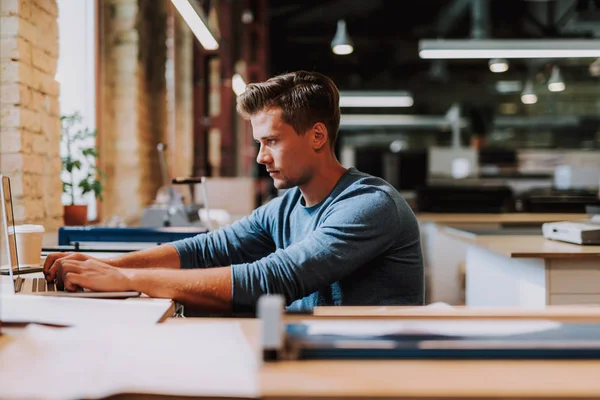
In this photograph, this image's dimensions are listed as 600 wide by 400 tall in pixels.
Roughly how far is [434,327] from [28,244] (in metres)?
1.49

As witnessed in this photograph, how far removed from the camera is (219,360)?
100cm

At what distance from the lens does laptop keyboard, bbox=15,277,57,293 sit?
161 centimetres

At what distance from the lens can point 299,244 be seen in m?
1.57

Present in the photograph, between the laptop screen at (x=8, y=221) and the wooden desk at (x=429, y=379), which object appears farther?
the laptop screen at (x=8, y=221)

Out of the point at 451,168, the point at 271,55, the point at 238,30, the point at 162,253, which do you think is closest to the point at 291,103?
the point at 162,253

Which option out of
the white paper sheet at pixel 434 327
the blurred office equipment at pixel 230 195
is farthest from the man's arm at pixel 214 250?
the blurred office equipment at pixel 230 195

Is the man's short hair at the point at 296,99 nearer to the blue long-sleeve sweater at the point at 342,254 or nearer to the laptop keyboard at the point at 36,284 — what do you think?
the blue long-sleeve sweater at the point at 342,254

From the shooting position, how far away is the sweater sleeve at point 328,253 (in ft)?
4.88

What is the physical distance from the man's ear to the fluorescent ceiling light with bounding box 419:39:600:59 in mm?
3222

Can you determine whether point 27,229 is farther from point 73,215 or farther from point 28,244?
point 73,215

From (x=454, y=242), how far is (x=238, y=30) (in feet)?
Answer: 19.4

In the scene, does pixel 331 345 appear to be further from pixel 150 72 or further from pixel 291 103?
pixel 150 72

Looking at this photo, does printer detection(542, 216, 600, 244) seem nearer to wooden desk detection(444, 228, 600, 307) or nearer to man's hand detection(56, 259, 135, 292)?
wooden desk detection(444, 228, 600, 307)

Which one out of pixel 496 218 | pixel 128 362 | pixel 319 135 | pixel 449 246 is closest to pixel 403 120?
pixel 496 218
